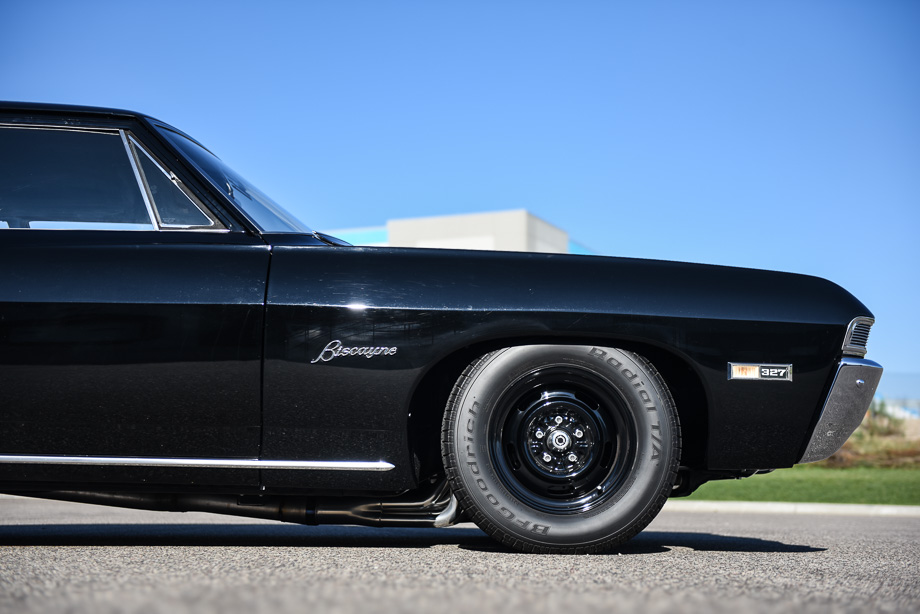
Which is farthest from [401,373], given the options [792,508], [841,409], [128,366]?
[792,508]

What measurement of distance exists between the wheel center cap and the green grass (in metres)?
7.77

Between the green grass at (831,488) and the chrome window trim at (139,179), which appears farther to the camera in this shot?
the green grass at (831,488)

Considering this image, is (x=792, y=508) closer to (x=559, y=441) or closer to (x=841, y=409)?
(x=841, y=409)

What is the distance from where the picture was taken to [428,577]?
2172 mm

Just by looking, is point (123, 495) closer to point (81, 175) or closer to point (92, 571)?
point (92, 571)

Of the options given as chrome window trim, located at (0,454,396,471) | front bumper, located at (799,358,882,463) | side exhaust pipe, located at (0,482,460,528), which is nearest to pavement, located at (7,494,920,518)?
front bumper, located at (799,358,882,463)

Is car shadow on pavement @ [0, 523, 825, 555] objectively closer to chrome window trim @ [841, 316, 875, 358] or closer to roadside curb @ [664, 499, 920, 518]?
chrome window trim @ [841, 316, 875, 358]

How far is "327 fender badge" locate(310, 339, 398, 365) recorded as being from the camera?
2807 millimetres

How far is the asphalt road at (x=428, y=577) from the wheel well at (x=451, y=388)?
13.1 inches

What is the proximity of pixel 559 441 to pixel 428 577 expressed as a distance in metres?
0.84

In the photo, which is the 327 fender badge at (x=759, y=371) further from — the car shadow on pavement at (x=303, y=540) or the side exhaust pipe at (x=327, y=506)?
the side exhaust pipe at (x=327, y=506)

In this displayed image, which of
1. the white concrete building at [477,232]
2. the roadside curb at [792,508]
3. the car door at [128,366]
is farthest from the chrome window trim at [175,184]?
the white concrete building at [477,232]

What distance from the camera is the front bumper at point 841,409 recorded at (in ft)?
9.73

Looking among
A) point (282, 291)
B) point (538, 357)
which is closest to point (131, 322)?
point (282, 291)
